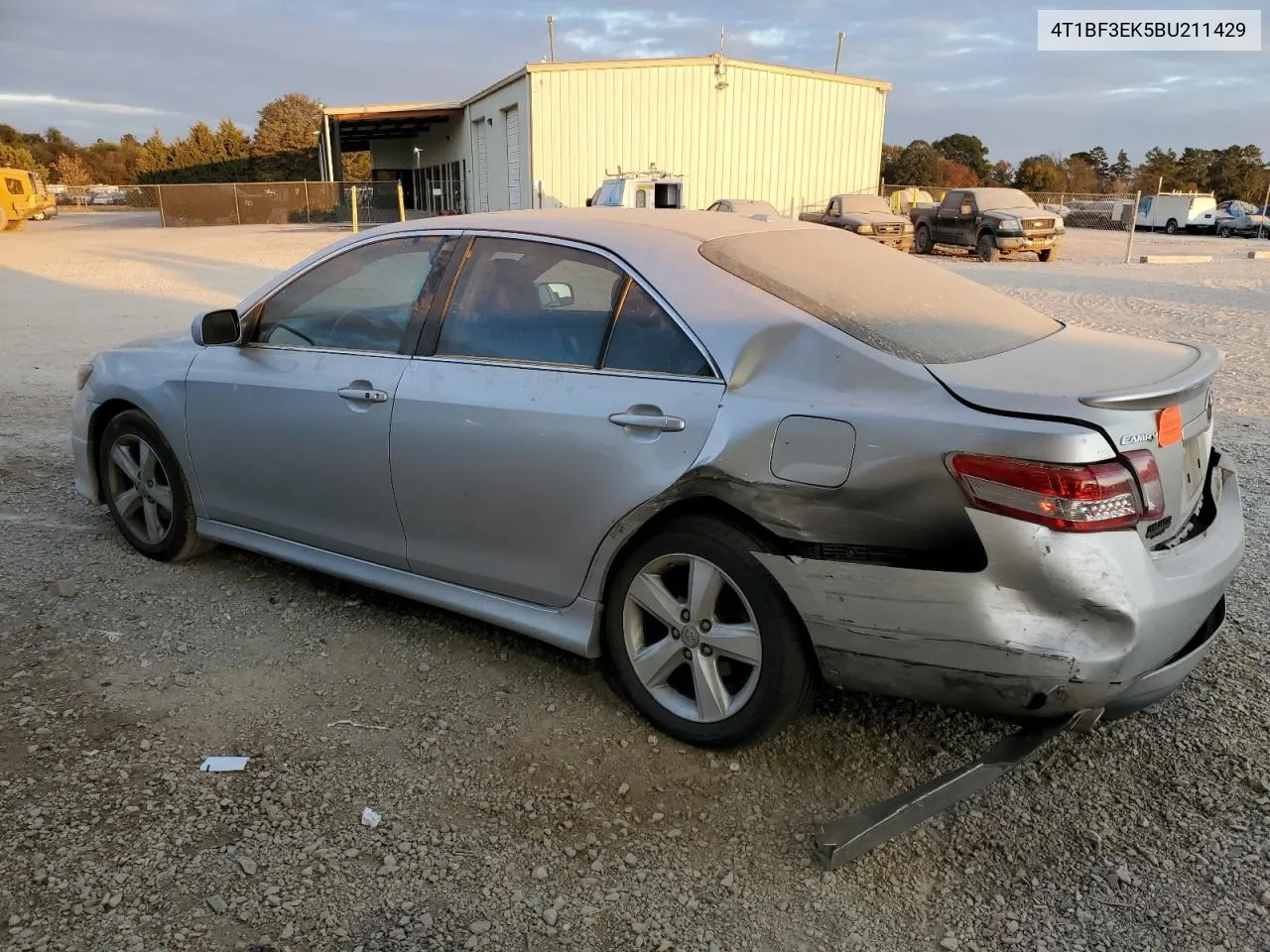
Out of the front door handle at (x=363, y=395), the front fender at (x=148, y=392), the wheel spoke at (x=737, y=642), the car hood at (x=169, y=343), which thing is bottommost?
the wheel spoke at (x=737, y=642)

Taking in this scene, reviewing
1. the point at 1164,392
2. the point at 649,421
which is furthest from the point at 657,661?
the point at 1164,392

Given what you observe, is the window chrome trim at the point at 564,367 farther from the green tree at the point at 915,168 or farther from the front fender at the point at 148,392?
the green tree at the point at 915,168

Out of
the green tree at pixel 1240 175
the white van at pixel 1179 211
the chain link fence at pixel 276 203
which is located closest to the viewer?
the chain link fence at pixel 276 203

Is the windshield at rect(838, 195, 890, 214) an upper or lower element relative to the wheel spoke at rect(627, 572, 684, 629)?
upper

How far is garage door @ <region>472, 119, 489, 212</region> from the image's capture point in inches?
1492

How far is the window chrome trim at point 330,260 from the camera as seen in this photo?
3615mm

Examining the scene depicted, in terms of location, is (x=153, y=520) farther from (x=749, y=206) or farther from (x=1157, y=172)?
(x=1157, y=172)

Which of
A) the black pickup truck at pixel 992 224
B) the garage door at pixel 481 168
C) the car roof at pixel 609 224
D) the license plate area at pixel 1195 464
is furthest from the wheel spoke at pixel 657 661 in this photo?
the garage door at pixel 481 168

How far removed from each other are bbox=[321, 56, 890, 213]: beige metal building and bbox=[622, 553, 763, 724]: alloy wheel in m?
28.9

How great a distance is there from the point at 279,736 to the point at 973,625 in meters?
2.15

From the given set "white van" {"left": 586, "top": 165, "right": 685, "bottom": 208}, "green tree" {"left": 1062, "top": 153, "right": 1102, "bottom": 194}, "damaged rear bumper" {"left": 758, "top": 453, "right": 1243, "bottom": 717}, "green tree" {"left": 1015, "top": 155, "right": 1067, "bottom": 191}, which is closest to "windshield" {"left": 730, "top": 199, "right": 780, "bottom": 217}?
"white van" {"left": 586, "top": 165, "right": 685, "bottom": 208}

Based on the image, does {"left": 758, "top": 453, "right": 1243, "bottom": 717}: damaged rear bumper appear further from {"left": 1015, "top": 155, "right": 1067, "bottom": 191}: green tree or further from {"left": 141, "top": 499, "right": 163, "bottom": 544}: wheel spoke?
{"left": 1015, "top": 155, "right": 1067, "bottom": 191}: green tree

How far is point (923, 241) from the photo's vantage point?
2695cm

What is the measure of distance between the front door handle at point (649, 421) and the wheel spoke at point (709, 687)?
69cm
